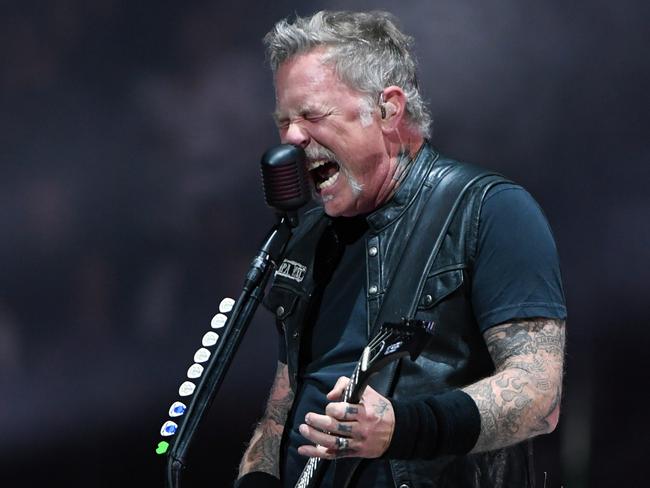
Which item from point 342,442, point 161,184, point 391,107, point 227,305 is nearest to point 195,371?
point 227,305

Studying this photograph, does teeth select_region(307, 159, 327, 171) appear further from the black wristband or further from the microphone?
the black wristband

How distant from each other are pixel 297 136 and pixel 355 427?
2.53 ft

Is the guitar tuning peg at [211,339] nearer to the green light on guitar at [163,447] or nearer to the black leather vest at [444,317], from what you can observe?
the green light on guitar at [163,447]

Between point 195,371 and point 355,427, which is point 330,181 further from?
point 355,427

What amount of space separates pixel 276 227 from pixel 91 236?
1.33 m

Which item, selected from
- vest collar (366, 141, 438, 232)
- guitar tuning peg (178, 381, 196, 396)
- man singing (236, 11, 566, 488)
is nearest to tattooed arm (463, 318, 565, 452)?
man singing (236, 11, 566, 488)

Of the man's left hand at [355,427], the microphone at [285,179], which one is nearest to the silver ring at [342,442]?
the man's left hand at [355,427]

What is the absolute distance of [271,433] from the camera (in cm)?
248

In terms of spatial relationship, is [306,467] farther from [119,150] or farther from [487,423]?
[119,150]

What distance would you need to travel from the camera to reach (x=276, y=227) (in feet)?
6.53

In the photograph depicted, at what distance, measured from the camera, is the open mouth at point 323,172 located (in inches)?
88.7

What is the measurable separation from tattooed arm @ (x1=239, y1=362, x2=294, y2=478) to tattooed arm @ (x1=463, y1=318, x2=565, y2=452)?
26.5 inches

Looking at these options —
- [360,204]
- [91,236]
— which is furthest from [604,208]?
[91,236]

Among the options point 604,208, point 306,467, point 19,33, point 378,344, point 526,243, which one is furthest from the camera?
point 19,33
